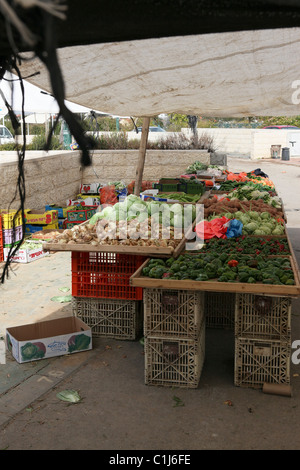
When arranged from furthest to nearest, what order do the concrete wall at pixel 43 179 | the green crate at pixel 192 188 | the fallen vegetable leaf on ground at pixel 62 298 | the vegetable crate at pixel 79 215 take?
the vegetable crate at pixel 79 215 → the concrete wall at pixel 43 179 → the green crate at pixel 192 188 → the fallen vegetable leaf on ground at pixel 62 298

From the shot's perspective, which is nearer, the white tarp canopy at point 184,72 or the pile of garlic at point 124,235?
the white tarp canopy at point 184,72

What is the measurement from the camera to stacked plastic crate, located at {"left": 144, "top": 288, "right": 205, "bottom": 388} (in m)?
4.21

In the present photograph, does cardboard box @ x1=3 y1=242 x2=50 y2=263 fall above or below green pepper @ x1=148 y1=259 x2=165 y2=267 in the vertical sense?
below

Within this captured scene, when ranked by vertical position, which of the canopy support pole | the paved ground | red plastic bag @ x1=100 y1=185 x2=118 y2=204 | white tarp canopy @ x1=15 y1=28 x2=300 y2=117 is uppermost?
white tarp canopy @ x1=15 y1=28 x2=300 y2=117

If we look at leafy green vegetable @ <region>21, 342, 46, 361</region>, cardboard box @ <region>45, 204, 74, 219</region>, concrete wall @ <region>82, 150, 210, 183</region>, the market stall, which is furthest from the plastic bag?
concrete wall @ <region>82, 150, 210, 183</region>

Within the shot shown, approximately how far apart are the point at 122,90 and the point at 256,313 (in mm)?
2424

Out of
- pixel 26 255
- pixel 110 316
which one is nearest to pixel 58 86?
pixel 110 316

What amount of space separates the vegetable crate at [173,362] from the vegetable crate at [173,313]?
64mm

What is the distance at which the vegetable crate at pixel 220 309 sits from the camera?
5.80m

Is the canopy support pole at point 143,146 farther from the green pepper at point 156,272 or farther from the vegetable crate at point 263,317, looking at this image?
the vegetable crate at point 263,317

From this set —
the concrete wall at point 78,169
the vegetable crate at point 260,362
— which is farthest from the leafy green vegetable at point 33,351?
the concrete wall at point 78,169

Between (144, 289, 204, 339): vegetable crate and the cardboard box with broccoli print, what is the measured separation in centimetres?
99

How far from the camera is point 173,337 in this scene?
4.26m
